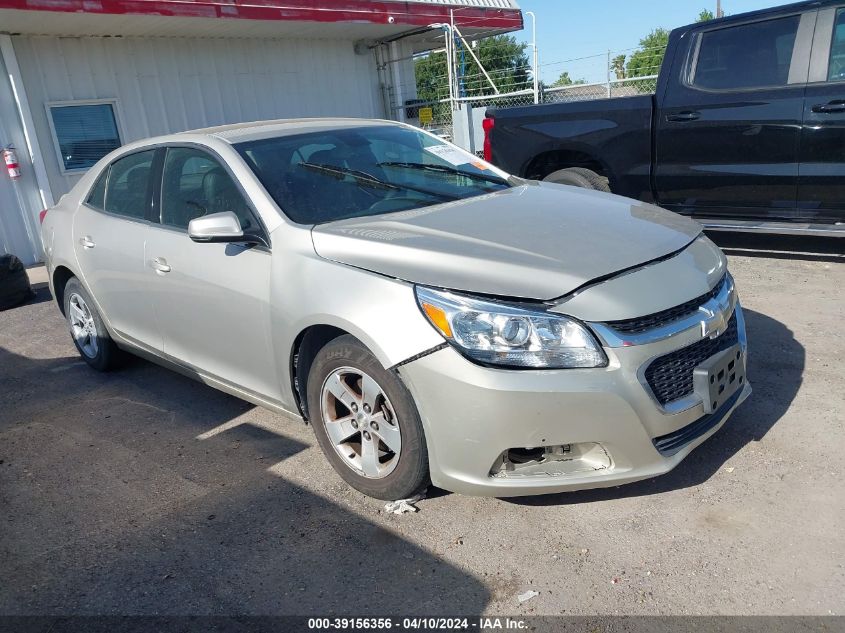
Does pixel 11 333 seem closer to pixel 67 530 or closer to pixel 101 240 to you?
pixel 101 240

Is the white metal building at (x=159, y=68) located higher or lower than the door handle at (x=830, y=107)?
higher

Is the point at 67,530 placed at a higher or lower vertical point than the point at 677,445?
lower

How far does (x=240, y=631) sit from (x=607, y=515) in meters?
1.51

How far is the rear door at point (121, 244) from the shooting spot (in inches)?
171

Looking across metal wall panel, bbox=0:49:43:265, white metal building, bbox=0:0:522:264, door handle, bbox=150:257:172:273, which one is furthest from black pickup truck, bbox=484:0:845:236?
metal wall panel, bbox=0:49:43:265

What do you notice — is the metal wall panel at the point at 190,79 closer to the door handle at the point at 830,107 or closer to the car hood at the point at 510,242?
the car hood at the point at 510,242

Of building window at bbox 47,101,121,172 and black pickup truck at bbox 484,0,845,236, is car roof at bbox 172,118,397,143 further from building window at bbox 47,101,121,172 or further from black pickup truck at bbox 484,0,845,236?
building window at bbox 47,101,121,172

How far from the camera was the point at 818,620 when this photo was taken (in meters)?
2.33

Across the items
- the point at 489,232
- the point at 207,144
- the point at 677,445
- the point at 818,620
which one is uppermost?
the point at 207,144

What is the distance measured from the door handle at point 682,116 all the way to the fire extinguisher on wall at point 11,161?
26.3 ft

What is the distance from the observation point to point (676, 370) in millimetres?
2791

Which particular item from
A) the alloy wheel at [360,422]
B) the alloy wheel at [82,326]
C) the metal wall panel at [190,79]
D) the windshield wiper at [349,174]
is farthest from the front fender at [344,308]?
the metal wall panel at [190,79]

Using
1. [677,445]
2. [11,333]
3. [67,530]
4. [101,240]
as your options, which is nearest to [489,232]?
[677,445]

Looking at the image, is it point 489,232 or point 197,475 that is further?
point 197,475
